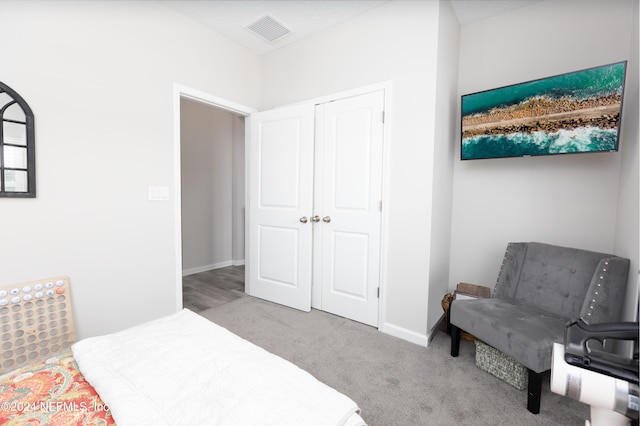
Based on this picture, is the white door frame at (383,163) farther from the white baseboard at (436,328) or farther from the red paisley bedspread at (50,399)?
the red paisley bedspread at (50,399)

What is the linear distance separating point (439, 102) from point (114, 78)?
2564 mm

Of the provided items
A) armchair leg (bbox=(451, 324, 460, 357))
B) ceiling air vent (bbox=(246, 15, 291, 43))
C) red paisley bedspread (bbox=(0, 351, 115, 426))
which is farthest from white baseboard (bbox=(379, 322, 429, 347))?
ceiling air vent (bbox=(246, 15, 291, 43))

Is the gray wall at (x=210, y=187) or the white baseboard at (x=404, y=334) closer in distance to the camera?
the white baseboard at (x=404, y=334)

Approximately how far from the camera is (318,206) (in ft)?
9.42

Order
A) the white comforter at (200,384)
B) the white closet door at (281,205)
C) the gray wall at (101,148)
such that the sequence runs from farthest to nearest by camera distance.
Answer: the white closet door at (281,205)
the gray wall at (101,148)
the white comforter at (200,384)

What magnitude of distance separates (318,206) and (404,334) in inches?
55.8

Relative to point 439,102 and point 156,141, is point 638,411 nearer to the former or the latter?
point 439,102

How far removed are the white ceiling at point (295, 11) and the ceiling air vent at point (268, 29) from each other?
4 centimetres

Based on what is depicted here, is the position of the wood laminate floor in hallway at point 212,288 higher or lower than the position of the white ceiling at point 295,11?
lower

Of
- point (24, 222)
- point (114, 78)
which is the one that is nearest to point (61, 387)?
point (24, 222)

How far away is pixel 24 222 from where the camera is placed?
1774 mm

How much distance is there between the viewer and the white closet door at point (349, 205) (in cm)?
253

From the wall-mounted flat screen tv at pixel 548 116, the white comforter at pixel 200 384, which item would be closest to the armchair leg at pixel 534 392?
the white comforter at pixel 200 384

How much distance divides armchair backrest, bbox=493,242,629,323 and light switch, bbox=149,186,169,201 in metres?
2.87
